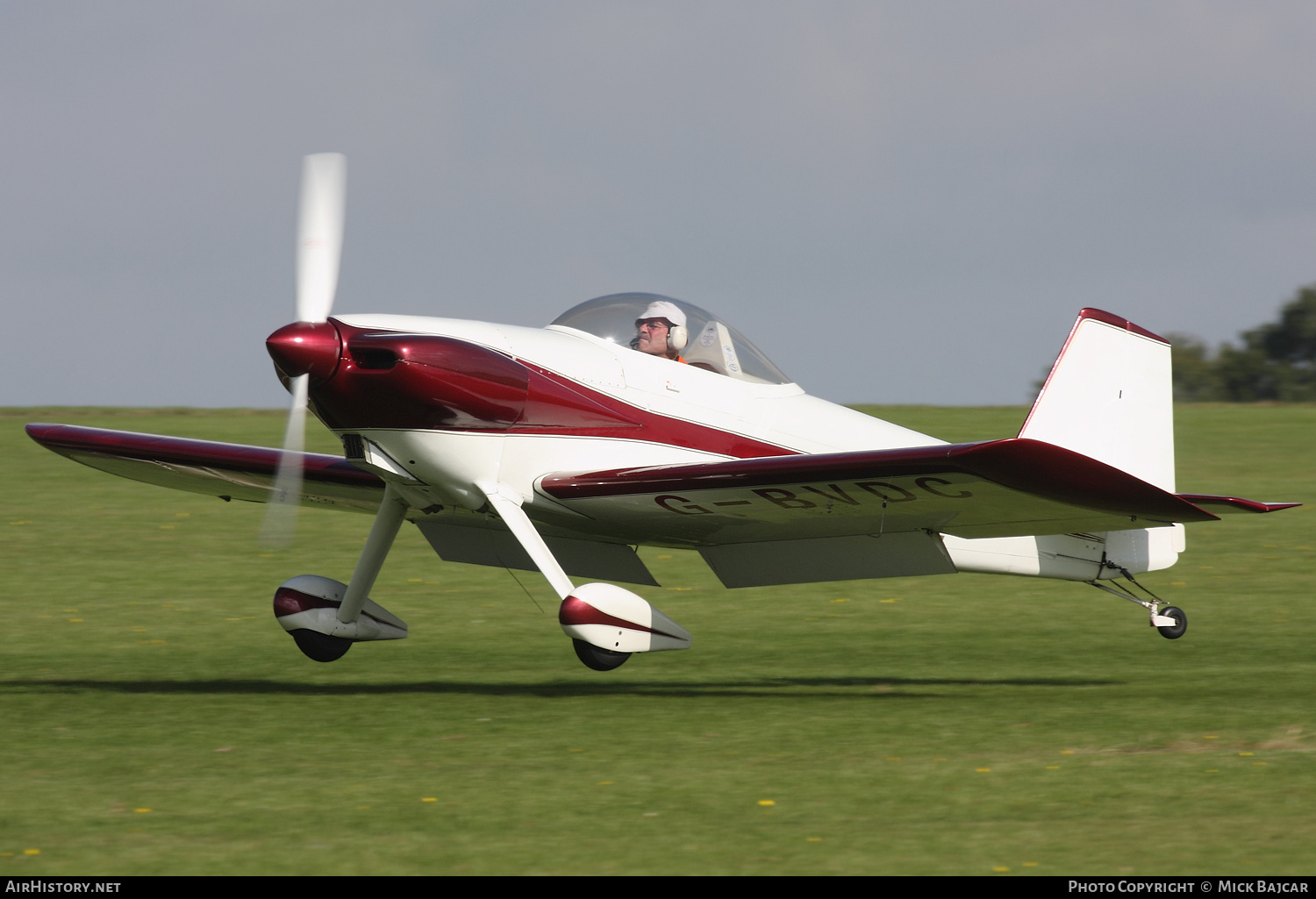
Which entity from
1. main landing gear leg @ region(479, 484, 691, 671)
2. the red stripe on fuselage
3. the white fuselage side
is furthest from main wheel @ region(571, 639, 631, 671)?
the red stripe on fuselage

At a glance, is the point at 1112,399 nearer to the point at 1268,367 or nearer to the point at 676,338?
the point at 676,338

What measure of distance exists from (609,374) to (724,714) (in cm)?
239

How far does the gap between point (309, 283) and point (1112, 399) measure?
567 centimetres

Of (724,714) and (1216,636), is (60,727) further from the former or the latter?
(1216,636)

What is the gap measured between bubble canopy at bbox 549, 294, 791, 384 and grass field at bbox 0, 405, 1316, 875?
90.0 inches

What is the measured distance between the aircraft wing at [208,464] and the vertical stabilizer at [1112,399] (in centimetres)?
497

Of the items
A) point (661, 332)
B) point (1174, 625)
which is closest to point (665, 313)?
point (661, 332)

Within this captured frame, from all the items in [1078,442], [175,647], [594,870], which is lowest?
[175,647]

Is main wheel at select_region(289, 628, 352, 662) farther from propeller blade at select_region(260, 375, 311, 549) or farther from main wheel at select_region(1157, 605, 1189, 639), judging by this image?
main wheel at select_region(1157, 605, 1189, 639)

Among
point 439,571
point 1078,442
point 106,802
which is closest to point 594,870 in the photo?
point 106,802

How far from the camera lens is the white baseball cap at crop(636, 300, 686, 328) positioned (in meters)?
9.80

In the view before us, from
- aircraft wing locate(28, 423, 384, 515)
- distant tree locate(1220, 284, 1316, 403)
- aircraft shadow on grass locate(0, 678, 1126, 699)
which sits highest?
distant tree locate(1220, 284, 1316, 403)

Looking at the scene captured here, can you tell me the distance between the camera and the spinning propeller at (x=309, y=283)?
28.0ft
